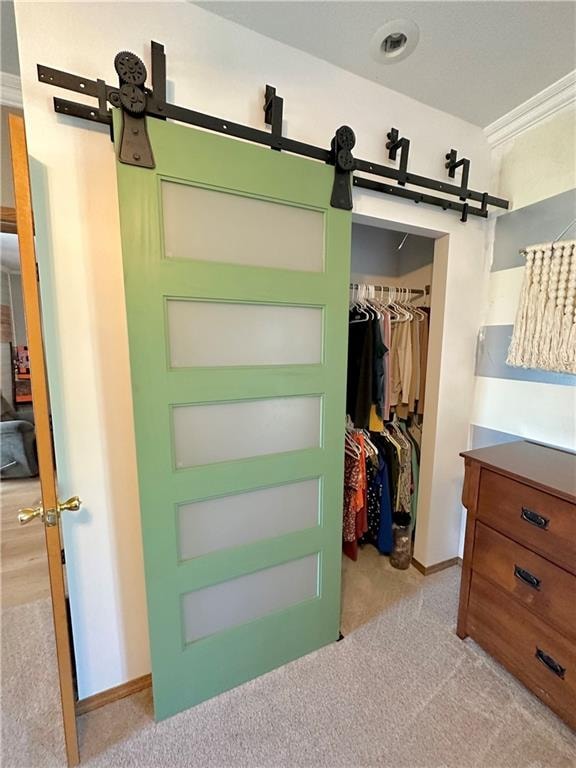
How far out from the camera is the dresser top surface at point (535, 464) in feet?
4.00

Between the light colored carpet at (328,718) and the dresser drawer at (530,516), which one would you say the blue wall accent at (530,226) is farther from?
the light colored carpet at (328,718)

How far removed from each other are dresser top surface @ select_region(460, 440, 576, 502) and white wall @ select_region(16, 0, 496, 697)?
4.06 feet

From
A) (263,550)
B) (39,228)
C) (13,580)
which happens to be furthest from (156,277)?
(13,580)

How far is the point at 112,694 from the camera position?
1341 mm

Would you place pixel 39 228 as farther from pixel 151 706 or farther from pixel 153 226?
pixel 151 706

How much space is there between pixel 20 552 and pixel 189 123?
2.56m

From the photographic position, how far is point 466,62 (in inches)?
52.9

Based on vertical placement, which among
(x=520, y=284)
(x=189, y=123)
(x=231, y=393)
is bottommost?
(x=231, y=393)

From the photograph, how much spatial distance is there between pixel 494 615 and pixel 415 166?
2.16 m

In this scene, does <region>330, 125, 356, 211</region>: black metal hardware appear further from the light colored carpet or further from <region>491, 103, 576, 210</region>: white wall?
the light colored carpet

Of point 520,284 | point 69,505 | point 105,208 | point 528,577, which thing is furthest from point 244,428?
point 520,284

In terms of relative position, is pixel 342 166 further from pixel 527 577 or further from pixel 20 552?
pixel 20 552

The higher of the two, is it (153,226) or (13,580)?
(153,226)

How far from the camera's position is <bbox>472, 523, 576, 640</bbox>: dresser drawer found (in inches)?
46.8
